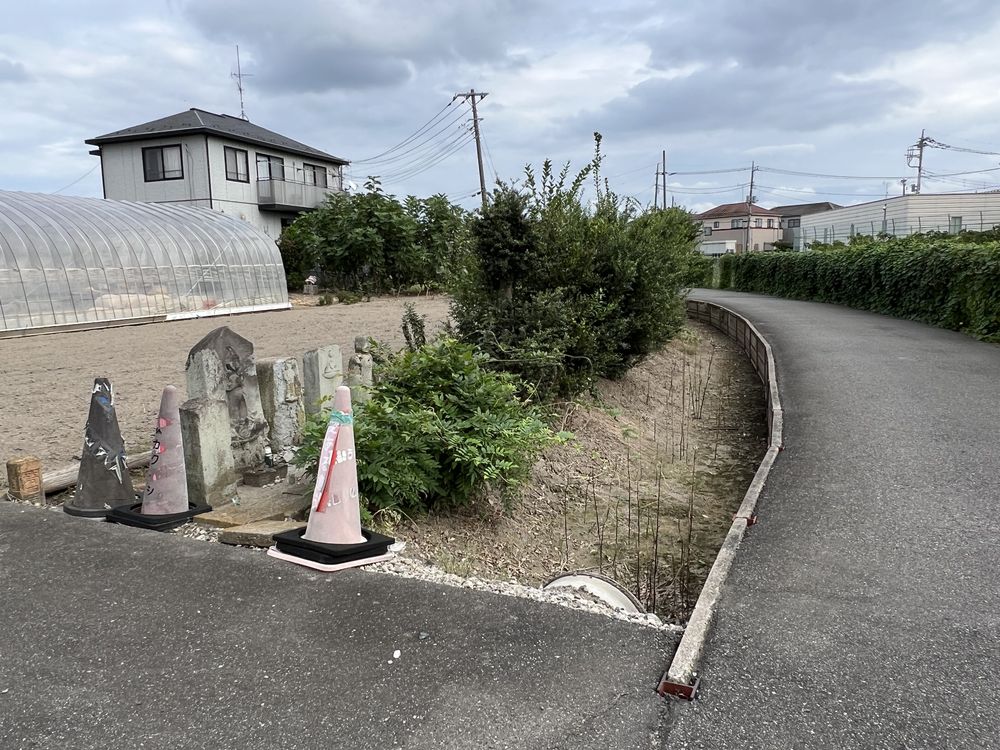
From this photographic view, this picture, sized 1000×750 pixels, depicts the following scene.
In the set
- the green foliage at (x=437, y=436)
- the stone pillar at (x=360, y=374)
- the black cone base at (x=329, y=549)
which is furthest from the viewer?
the stone pillar at (x=360, y=374)

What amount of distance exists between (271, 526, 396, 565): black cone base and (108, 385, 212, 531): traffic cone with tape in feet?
2.98

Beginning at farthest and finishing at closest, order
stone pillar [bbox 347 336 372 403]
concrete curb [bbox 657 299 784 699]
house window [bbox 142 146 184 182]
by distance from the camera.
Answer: house window [bbox 142 146 184 182] → stone pillar [bbox 347 336 372 403] → concrete curb [bbox 657 299 784 699]

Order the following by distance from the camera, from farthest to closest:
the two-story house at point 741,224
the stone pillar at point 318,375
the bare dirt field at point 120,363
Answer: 1. the two-story house at point 741,224
2. the bare dirt field at point 120,363
3. the stone pillar at point 318,375

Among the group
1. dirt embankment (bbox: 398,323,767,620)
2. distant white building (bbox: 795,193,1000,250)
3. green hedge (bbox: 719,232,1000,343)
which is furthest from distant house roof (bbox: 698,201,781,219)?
dirt embankment (bbox: 398,323,767,620)

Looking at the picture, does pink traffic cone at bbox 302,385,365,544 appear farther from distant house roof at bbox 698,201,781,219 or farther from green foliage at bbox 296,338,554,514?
distant house roof at bbox 698,201,781,219

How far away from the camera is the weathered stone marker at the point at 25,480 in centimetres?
501

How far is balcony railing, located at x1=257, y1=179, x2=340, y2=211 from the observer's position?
3634 cm

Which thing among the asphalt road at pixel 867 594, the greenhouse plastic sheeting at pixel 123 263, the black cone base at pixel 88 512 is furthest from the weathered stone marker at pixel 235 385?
the greenhouse plastic sheeting at pixel 123 263

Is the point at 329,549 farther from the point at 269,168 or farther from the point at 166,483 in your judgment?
the point at 269,168

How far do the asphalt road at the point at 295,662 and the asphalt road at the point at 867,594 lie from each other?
429 mm

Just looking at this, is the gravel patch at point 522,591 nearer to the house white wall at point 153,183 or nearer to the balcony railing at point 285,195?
the house white wall at point 153,183

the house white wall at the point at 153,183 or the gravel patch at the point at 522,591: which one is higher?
the house white wall at the point at 153,183

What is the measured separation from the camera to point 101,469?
4848 mm

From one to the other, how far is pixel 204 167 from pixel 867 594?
35.0 meters
